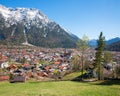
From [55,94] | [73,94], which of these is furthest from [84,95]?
[55,94]

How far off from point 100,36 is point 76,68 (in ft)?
183

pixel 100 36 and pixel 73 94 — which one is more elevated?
pixel 100 36

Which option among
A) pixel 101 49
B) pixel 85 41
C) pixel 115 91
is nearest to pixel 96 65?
pixel 101 49

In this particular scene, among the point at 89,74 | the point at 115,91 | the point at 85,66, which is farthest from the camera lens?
the point at 85,66

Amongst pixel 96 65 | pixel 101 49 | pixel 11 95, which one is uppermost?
pixel 101 49

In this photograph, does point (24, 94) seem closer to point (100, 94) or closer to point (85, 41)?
point (100, 94)

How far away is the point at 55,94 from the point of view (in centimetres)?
3419

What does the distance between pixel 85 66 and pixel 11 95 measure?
297ft

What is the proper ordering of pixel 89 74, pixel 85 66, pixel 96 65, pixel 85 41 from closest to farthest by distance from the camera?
pixel 85 41
pixel 96 65
pixel 89 74
pixel 85 66

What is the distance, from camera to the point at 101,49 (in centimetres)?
7575

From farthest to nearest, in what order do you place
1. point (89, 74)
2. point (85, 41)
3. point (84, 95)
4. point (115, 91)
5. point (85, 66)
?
1. point (85, 66)
2. point (89, 74)
3. point (85, 41)
4. point (115, 91)
5. point (84, 95)

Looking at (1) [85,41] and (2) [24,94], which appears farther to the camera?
(1) [85,41]

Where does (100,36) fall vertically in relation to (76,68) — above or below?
above

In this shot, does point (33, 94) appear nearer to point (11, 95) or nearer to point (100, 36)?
point (11, 95)
